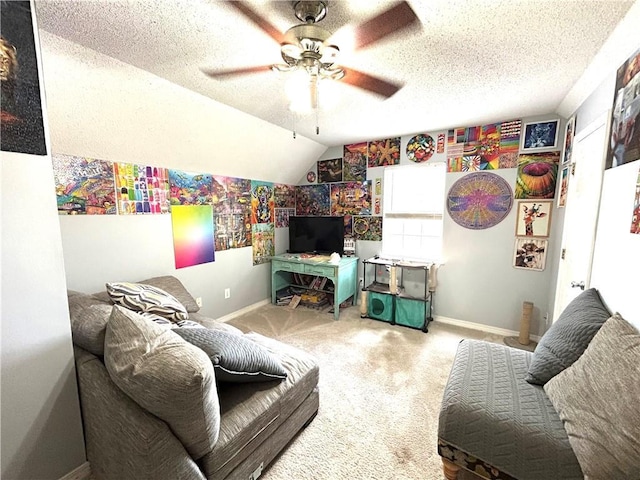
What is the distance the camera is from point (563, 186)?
247cm

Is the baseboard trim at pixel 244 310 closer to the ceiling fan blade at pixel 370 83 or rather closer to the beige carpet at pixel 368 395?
the beige carpet at pixel 368 395

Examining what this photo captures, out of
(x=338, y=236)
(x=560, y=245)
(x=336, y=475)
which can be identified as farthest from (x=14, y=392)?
(x=560, y=245)

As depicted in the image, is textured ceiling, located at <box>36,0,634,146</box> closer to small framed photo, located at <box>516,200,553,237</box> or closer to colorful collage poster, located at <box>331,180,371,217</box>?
small framed photo, located at <box>516,200,553,237</box>

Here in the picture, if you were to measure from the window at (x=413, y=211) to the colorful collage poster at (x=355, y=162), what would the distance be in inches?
13.2

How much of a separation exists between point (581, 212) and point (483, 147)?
1.26 meters

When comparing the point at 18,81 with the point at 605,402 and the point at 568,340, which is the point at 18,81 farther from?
the point at 568,340

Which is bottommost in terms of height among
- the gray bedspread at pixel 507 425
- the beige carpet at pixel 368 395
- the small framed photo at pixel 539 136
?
the beige carpet at pixel 368 395

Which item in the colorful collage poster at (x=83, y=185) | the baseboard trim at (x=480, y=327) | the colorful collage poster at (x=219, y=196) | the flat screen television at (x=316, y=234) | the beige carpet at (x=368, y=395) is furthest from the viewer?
the flat screen television at (x=316, y=234)

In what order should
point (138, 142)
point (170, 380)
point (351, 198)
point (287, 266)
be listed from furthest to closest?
point (351, 198) < point (287, 266) < point (138, 142) < point (170, 380)

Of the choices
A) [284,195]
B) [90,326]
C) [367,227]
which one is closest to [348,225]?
[367,227]

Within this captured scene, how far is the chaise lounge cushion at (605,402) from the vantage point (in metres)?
0.90

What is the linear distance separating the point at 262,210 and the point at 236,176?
60 centimetres

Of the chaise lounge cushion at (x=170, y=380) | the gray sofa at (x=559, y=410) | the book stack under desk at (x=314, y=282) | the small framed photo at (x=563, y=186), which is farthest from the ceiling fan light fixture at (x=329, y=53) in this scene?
the book stack under desk at (x=314, y=282)

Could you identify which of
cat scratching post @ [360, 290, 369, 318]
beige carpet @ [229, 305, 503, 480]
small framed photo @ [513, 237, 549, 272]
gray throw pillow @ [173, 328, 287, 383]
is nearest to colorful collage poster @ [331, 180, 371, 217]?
cat scratching post @ [360, 290, 369, 318]
